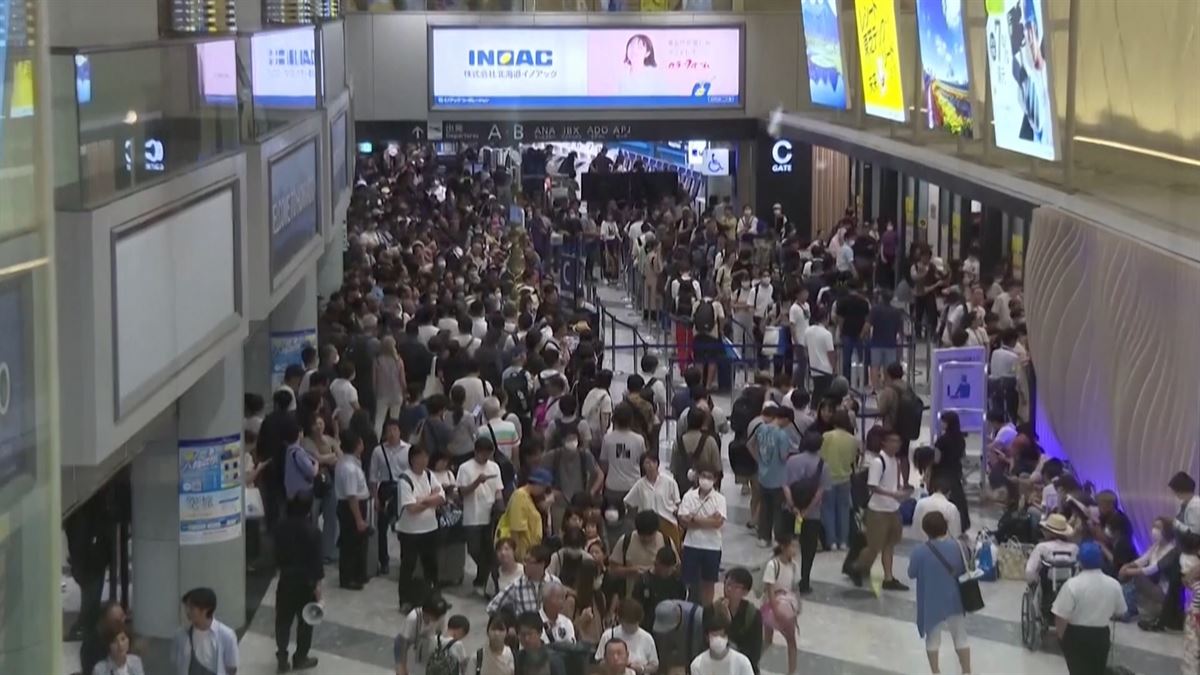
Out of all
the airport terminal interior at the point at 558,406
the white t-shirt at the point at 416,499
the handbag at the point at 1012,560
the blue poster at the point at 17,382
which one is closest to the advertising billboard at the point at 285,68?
the airport terminal interior at the point at 558,406

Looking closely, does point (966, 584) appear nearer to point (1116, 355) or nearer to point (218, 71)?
point (1116, 355)

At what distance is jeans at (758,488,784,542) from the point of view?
39.9ft

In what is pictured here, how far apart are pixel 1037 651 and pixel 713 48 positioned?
17324mm

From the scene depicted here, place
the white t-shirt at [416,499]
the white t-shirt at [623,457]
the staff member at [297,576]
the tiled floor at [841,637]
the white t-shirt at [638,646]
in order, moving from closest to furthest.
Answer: the white t-shirt at [638,646] → the staff member at [297,576] → the tiled floor at [841,637] → the white t-shirt at [416,499] → the white t-shirt at [623,457]

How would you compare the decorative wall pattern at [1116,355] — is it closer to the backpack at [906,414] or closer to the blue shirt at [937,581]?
the backpack at [906,414]

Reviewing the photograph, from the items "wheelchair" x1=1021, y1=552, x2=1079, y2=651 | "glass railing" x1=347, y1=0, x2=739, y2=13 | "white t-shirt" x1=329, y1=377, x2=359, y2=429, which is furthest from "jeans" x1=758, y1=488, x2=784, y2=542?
"glass railing" x1=347, y1=0, x2=739, y2=13

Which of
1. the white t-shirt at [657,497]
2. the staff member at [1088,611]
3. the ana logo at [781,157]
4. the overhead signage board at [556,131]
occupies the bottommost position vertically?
the staff member at [1088,611]

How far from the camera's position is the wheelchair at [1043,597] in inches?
386

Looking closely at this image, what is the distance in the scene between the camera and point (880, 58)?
22.2 m

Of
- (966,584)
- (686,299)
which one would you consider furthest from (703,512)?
(686,299)

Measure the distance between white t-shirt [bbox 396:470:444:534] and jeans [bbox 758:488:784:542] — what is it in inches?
105

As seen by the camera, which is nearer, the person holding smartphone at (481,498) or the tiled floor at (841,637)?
the tiled floor at (841,637)

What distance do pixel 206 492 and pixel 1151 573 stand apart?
5831mm

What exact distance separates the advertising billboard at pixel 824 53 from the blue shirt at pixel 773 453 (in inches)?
489
